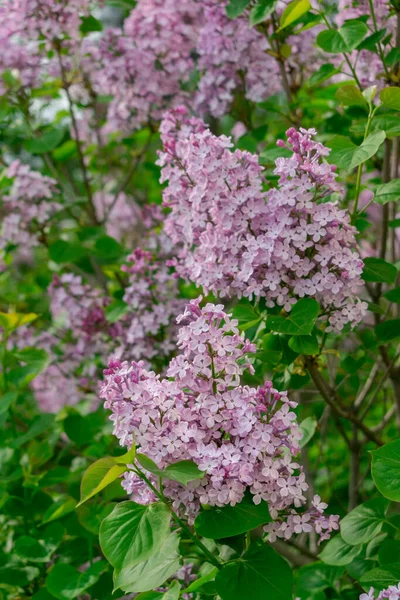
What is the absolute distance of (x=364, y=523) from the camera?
174cm

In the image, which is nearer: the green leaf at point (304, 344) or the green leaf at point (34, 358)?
the green leaf at point (304, 344)

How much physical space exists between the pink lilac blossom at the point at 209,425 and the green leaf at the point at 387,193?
1.95ft

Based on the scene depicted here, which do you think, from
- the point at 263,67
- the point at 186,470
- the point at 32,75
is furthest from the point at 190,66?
the point at 186,470

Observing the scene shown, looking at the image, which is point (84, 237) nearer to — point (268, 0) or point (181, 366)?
point (268, 0)

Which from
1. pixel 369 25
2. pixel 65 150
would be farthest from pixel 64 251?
pixel 369 25

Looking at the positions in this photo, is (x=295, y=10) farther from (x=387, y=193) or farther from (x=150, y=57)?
(x=150, y=57)

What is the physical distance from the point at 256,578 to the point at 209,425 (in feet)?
0.94

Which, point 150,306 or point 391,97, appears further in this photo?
point 150,306

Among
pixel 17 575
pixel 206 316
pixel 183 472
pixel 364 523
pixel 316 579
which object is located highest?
pixel 206 316

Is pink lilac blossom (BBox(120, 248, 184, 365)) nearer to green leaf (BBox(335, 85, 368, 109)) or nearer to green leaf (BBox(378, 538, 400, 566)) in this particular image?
green leaf (BBox(335, 85, 368, 109))

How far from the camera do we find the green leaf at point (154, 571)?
4.40ft

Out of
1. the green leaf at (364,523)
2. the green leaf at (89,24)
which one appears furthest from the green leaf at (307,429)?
the green leaf at (89,24)

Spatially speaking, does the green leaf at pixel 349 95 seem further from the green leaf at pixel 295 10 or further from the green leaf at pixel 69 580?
the green leaf at pixel 69 580

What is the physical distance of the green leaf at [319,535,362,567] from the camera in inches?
69.7
